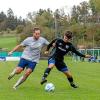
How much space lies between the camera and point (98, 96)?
47.4ft

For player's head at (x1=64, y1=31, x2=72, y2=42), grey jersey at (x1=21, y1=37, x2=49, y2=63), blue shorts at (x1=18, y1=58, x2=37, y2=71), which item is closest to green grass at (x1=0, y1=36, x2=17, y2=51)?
blue shorts at (x1=18, y1=58, x2=37, y2=71)

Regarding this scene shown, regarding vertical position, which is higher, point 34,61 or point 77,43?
point 34,61

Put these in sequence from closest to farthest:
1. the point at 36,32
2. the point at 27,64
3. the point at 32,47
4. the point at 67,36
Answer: the point at 36,32
the point at 67,36
the point at 32,47
the point at 27,64

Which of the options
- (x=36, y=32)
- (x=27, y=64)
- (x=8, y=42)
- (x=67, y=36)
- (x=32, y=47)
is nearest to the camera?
(x=36, y=32)

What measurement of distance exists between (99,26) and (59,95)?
98604 millimetres

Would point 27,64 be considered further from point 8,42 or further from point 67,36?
point 8,42

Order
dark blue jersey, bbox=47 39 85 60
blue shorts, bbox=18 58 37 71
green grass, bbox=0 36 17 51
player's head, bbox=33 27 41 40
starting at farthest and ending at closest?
1. green grass, bbox=0 36 17 51
2. dark blue jersey, bbox=47 39 85 60
3. blue shorts, bbox=18 58 37 71
4. player's head, bbox=33 27 41 40

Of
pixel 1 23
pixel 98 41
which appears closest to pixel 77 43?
pixel 98 41

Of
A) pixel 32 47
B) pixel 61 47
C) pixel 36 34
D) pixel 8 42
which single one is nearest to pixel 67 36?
pixel 61 47

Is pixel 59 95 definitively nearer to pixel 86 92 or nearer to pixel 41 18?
pixel 86 92

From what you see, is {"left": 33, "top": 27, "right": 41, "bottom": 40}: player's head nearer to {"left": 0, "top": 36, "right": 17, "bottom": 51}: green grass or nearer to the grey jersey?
the grey jersey

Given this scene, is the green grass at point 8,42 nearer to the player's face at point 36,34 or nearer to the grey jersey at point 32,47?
the grey jersey at point 32,47

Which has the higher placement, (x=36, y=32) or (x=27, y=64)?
(x=36, y=32)

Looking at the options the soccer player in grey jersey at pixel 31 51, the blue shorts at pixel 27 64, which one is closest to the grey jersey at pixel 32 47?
the soccer player in grey jersey at pixel 31 51
